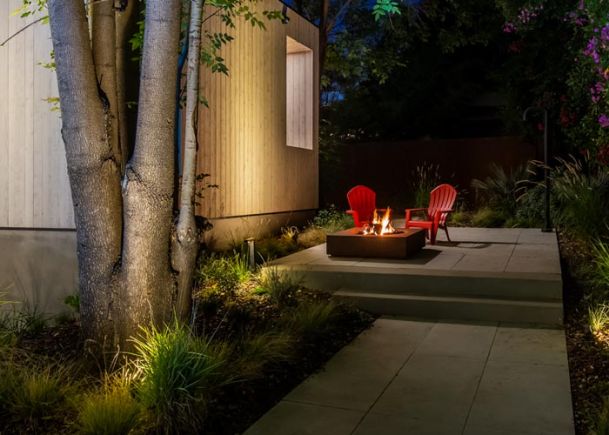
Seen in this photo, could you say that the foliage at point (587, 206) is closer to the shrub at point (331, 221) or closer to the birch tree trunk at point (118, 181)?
the shrub at point (331, 221)

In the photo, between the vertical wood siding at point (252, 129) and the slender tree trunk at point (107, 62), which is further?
the vertical wood siding at point (252, 129)

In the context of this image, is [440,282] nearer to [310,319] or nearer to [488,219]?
[310,319]

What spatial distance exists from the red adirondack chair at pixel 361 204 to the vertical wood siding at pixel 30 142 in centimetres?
347

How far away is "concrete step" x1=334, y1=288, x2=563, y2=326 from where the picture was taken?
4746 mm

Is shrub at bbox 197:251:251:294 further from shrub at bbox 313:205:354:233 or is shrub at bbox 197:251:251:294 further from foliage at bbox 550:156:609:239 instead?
foliage at bbox 550:156:609:239

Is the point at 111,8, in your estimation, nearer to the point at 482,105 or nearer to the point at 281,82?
the point at 281,82


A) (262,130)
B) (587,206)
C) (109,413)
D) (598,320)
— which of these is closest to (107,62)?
(109,413)

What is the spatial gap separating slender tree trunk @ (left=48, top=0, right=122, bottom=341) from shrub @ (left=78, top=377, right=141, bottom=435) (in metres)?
0.68

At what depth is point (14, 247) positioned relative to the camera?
6312 mm

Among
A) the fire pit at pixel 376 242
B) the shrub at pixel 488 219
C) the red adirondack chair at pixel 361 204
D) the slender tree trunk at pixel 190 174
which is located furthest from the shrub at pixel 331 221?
the slender tree trunk at pixel 190 174

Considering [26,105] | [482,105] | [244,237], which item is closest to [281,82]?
[244,237]

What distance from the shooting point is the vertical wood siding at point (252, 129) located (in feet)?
23.3

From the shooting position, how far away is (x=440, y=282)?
17.3 feet

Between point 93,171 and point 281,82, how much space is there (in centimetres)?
579
